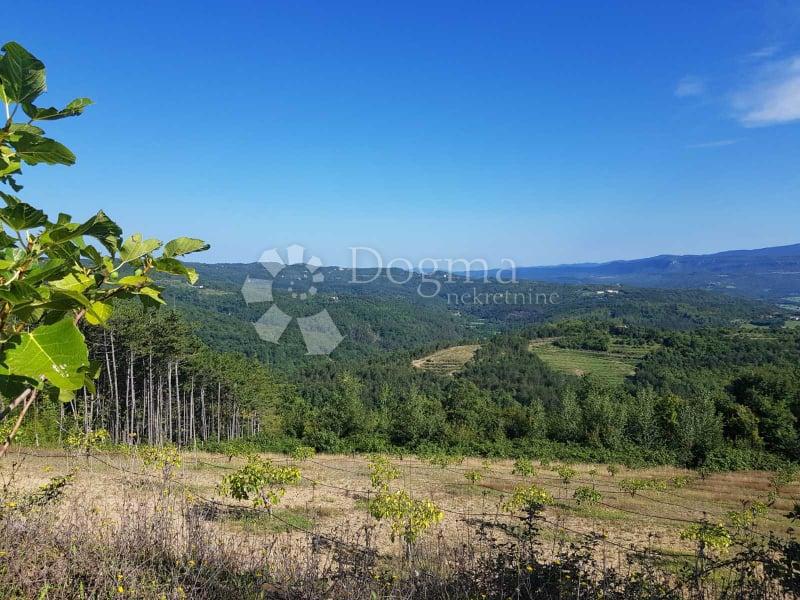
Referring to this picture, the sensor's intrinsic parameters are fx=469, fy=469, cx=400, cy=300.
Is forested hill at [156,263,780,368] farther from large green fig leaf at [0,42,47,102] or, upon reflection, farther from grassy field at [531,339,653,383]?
large green fig leaf at [0,42,47,102]

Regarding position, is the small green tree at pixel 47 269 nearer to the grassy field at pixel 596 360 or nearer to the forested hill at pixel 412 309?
the grassy field at pixel 596 360

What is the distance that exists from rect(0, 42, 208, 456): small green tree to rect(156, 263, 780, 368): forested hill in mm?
82819

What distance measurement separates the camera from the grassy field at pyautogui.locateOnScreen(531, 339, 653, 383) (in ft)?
233

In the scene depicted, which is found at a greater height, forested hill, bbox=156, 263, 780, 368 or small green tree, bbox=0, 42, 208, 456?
small green tree, bbox=0, 42, 208, 456

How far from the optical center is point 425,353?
101875 millimetres

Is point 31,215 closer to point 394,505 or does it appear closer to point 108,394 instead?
point 394,505

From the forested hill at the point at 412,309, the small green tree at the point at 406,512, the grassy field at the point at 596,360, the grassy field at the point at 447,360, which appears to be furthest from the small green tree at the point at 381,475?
the forested hill at the point at 412,309

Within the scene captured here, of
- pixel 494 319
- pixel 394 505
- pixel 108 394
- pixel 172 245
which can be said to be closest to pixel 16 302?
pixel 172 245

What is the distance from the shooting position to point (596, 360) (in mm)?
82375

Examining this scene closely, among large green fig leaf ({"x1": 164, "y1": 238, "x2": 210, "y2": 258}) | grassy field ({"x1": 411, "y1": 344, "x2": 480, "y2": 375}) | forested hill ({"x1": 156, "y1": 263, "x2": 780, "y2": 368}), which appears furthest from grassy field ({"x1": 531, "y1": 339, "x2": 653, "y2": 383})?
large green fig leaf ({"x1": 164, "y1": 238, "x2": 210, "y2": 258})

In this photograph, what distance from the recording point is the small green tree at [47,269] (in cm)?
A: 61

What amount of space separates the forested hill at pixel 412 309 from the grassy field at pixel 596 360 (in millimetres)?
37386

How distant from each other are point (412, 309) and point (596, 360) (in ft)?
288

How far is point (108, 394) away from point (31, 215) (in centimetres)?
3707
